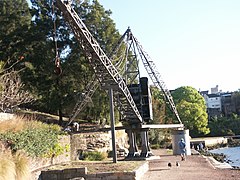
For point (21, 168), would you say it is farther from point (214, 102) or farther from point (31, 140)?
point (214, 102)

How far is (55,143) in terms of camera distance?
58.4 ft

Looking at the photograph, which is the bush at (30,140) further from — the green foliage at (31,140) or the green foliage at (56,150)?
the green foliage at (56,150)

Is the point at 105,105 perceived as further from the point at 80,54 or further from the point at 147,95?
the point at 147,95

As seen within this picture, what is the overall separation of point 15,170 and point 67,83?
864 inches

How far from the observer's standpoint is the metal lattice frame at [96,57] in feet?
54.3

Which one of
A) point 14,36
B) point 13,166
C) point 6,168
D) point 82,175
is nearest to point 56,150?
point 82,175

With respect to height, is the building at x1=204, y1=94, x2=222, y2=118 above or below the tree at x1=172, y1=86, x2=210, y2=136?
above

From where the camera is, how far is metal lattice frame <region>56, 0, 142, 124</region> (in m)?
16.5

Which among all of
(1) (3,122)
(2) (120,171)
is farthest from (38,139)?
(2) (120,171)

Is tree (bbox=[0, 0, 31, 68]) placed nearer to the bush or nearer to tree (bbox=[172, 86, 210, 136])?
the bush

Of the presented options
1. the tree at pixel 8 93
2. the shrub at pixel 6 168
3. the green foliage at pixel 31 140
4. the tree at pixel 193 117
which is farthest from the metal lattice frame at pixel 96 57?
the tree at pixel 193 117

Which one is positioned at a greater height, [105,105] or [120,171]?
[105,105]

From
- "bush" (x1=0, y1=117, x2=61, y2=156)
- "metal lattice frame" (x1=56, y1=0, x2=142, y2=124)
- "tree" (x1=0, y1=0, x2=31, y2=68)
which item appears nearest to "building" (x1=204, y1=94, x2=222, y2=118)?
"tree" (x1=0, y1=0, x2=31, y2=68)

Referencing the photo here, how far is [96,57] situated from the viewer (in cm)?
1794
